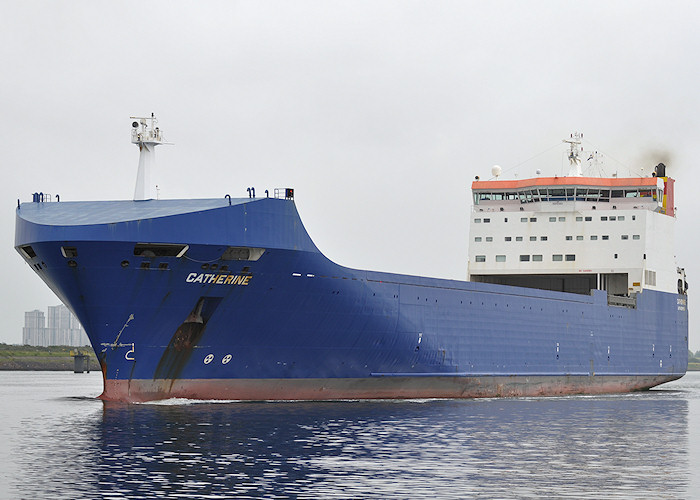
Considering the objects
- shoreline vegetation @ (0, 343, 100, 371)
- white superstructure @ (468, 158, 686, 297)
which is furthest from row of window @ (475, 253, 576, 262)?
shoreline vegetation @ (0, 343, 100, 371)

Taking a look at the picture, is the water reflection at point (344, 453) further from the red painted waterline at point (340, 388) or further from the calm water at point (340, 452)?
the red painted waterline at point (340, 388)

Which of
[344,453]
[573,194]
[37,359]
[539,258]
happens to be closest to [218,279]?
[344,453]

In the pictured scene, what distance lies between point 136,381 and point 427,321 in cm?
871

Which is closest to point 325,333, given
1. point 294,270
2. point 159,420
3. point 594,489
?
point 294,270

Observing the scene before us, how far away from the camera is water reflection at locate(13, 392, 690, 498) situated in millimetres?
13461

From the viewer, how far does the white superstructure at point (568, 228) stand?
127 feet

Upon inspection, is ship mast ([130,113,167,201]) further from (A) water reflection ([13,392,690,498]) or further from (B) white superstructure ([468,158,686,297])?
(B) white superstructure ([468,158,686,297])

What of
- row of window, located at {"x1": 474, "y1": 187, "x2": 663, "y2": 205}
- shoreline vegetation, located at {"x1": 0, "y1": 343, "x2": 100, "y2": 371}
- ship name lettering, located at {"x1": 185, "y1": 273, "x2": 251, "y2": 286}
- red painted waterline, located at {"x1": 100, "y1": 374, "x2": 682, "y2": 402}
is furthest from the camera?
shoreline vegetation, located at {"x1": 0, "y1": 343, "x2": 100, "y2": 371}

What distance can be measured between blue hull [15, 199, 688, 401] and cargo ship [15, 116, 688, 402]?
0.11 feet

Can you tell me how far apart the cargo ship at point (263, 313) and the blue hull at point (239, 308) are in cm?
3

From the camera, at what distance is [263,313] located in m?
25.2

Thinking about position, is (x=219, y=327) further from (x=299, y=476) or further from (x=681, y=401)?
(x=681, y=401)

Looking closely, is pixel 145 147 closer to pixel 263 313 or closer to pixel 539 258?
pixel 263 313

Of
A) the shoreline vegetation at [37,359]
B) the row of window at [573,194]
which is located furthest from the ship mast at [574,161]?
the shoreline vegetation at [37,359]
